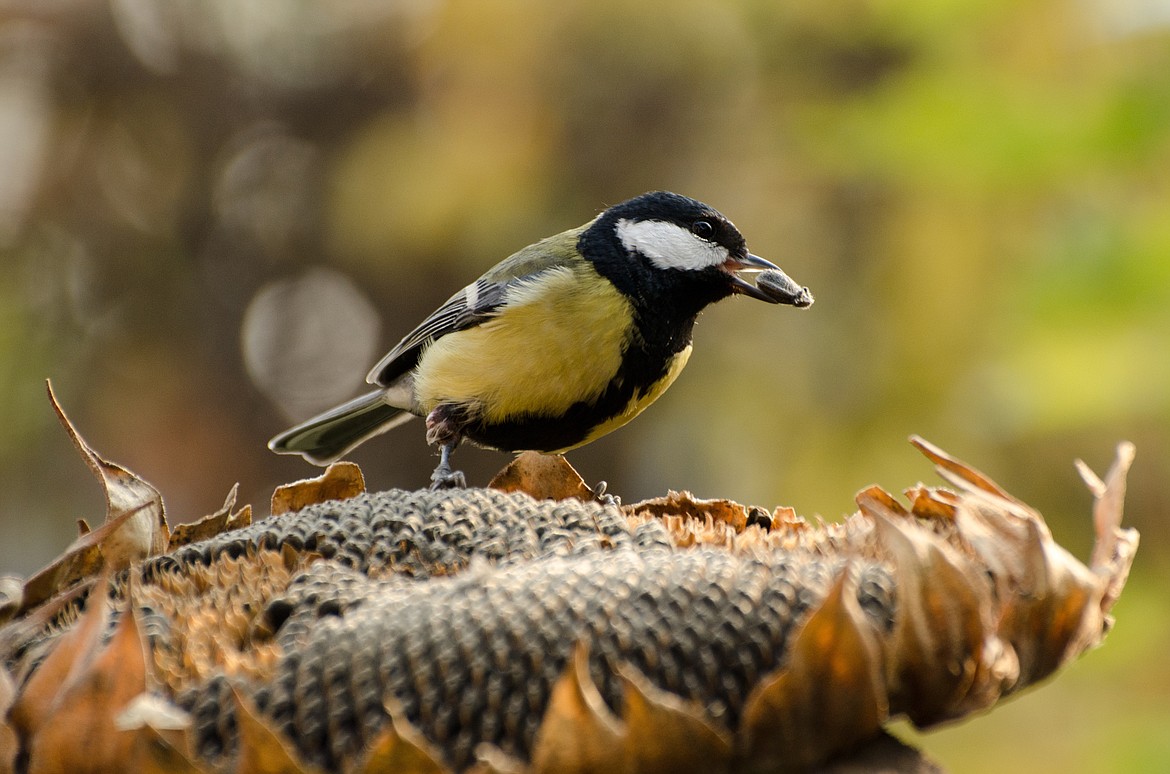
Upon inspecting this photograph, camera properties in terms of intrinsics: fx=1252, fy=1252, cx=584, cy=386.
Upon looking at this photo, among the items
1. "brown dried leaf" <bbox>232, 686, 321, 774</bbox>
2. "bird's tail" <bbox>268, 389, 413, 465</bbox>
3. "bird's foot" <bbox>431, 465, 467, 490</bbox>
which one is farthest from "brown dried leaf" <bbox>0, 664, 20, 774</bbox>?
"bird's tail" <bbox>268, 389, 413, 465</bbox>

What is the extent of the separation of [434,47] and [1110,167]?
13.0ft

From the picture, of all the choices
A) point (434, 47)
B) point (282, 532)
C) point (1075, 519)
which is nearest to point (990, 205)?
point (1075, 519)

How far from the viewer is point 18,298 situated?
7.93 meters

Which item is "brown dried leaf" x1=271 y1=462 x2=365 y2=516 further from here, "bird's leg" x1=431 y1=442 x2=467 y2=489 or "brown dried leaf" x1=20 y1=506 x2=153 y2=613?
"bird's leg" x1=431 y1=442 x2=467 y2=489

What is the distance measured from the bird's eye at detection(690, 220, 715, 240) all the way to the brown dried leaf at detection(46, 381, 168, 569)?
7.73ft

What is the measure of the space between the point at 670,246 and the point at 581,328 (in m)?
0.47

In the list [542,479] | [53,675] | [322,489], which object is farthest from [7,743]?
[542,479]

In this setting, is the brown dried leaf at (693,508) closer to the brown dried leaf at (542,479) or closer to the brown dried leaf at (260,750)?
the brown dried leaf at (542,479)

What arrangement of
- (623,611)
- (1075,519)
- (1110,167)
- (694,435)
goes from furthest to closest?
(694,435), (1075,519), (1110,167), (623,611)

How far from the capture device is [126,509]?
1.54 metres

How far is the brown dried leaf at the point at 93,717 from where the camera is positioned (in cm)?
109

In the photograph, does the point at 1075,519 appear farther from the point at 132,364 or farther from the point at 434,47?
the point at 132,364

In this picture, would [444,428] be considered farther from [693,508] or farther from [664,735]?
[664,735]

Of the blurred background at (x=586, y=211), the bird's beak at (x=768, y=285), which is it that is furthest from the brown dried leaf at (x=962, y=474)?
the blurred background at (x=586, y=211)
